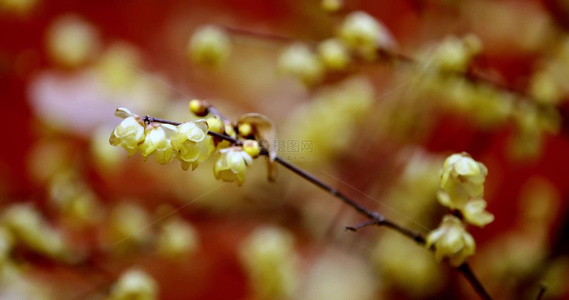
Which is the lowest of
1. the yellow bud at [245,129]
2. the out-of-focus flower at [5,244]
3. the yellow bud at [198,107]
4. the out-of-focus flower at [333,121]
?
the out-of-focus flower at [5,244]

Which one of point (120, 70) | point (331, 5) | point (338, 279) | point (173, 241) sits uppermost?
point (331, 5)

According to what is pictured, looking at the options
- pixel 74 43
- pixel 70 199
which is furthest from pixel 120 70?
pixel 70 199

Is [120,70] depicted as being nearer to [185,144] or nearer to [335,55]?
[335,55]

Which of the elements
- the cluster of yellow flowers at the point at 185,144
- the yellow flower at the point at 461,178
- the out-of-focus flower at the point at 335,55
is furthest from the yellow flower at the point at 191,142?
the out-of-focus flower at the point at 335,55

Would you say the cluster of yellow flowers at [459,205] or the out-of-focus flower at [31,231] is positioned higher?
the cluster of yellow flowers at [459,205]

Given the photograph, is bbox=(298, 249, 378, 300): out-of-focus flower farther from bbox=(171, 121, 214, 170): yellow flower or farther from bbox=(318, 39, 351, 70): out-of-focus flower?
bbox=(171, 121, 214, 170): yellow flower

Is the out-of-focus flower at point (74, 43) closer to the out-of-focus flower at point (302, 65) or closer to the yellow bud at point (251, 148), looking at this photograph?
the out-of-focus flower at point (302, 65)

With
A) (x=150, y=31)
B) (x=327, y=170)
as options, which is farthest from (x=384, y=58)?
(x=150, y=31)

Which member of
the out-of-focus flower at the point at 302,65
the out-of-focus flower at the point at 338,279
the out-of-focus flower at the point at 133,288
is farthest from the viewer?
the out-of-focus flower at the point at 338,279
